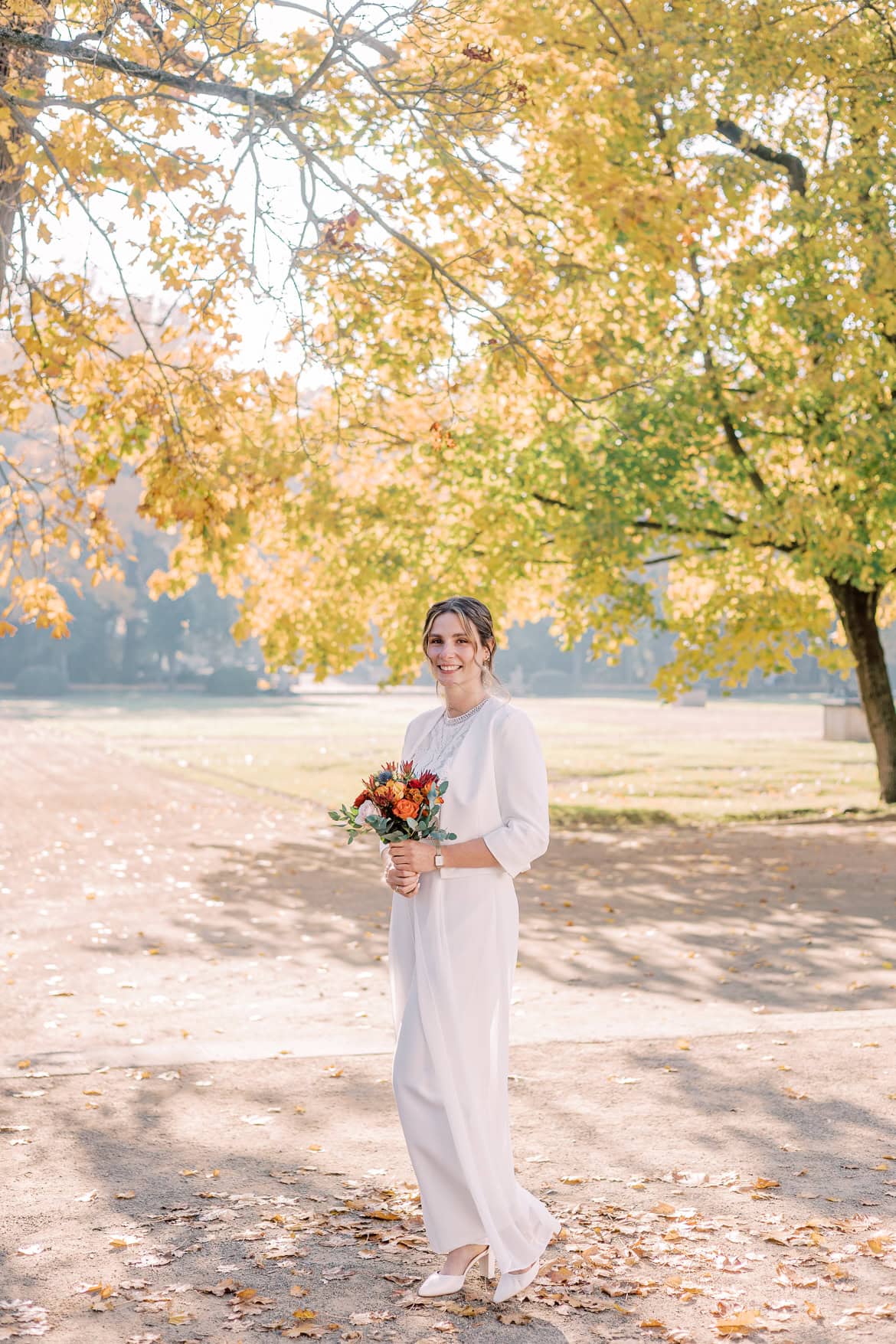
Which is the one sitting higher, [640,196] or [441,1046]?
[640,196]

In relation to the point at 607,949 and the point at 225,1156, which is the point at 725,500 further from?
the point at 225,1156

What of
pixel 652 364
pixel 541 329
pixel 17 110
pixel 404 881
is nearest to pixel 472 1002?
pixel 404 881

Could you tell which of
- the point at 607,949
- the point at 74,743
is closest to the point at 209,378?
the point at 607,949

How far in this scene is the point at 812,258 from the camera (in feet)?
47.9

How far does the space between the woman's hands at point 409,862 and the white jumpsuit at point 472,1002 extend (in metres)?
0.09

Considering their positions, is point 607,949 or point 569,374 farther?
point 569,374

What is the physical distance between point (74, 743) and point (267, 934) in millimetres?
20537

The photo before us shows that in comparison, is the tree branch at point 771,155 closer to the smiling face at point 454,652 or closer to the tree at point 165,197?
the tree at point 165,197

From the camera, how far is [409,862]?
160 inches

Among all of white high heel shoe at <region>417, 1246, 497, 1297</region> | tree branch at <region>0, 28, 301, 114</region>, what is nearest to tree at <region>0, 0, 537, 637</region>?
tree branch at <region>0, 28, 301, 114</region>

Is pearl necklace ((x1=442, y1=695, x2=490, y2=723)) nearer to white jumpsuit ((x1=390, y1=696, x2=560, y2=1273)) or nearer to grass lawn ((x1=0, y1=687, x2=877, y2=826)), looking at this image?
white jumpsuit ((x1=390, y1=696, x2=560, y2=1273))

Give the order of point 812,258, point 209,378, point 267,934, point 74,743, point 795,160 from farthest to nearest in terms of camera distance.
→ point 74,743
point 795,160
point 812,258
point 267,934
point 209,378

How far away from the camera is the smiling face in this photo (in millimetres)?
4277

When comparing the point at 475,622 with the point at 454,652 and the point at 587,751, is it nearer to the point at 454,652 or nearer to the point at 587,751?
the point at 454,652
